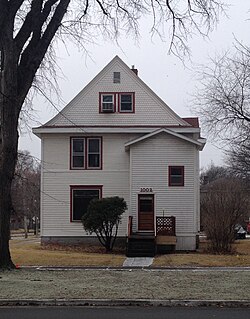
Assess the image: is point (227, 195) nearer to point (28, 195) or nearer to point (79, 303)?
point (79, 303)

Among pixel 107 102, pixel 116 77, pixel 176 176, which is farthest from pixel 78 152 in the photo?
pixel 176 176

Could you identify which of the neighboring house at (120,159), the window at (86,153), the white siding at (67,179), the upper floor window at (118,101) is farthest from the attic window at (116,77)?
the window at (86,153)

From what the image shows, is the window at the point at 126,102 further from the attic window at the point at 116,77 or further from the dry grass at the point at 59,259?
the dry grass at the point at 59,259

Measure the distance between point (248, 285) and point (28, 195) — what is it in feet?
173

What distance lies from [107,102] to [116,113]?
2.75ft

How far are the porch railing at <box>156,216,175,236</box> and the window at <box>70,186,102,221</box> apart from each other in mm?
4105

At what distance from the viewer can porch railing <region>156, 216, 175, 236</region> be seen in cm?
3253

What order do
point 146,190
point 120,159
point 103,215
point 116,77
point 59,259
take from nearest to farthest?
point 59,259
point 103,215
point 146,190
point 120,159
point 116,77

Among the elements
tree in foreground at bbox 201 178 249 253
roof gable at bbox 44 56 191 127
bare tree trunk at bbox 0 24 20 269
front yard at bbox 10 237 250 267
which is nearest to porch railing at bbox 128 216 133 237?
front yard at bbox 10 237 250 267

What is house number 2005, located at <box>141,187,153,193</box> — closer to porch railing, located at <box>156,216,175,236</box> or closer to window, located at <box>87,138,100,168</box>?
porch railing, located at <box>156,216,175,236</box>

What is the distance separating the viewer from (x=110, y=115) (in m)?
35.6

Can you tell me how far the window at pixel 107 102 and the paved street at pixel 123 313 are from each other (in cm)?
2354

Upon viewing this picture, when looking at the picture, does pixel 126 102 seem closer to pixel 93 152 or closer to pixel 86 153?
pixel 93 152

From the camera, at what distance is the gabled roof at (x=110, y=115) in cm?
3547
